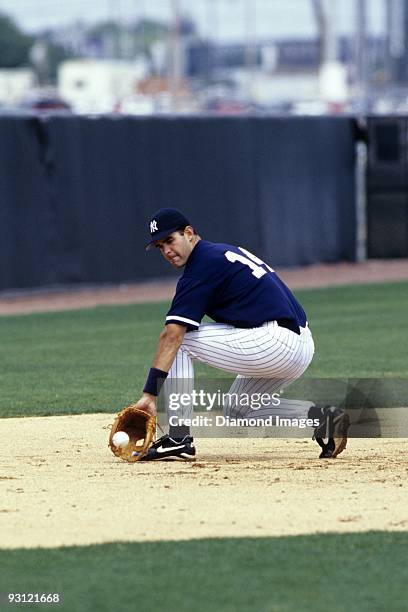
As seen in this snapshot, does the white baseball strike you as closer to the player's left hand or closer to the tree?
the player's left hand

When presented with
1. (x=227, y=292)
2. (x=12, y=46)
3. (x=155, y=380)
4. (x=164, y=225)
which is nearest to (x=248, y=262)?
(x=227, y=292)

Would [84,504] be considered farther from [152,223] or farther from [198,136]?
[198,136]

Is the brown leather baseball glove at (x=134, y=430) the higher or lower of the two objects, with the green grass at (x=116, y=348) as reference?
higher

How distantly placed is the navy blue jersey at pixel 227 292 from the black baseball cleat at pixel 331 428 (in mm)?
470

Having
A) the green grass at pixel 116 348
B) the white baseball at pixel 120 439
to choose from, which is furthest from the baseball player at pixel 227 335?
the green grass at pixel 116 348

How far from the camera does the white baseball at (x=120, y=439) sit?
659 centimetres

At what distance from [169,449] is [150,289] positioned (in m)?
10.6

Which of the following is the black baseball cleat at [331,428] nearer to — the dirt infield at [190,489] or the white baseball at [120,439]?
the dirt infield at [190,489]

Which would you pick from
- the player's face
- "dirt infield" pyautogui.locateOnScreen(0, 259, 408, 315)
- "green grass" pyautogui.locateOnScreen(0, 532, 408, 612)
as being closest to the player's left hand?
the player's face

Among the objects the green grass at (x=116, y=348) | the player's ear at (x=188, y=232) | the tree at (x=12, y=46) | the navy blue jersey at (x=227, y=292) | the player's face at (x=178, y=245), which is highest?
the player's ear at (x=188, y=232)

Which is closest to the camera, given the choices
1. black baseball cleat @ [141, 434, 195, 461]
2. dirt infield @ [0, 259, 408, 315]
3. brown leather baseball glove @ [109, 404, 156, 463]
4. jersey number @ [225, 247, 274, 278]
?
brown leather baseball glove @ [109, 404, 156, 463]

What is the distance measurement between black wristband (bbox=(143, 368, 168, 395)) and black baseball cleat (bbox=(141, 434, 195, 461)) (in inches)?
16.5

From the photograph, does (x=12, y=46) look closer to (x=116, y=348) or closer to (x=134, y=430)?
(x=116, y=348)

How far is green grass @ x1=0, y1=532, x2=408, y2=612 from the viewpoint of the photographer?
4.24 metres
